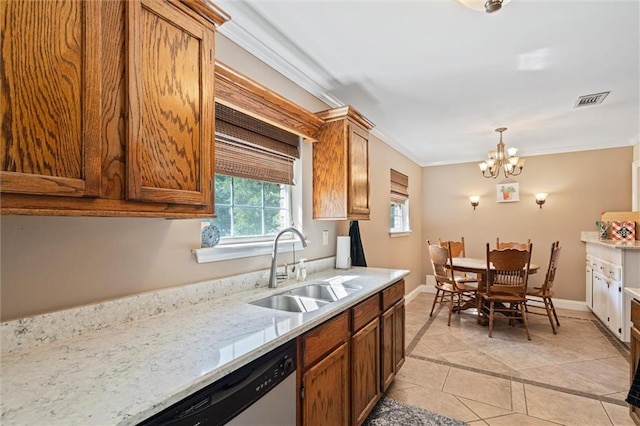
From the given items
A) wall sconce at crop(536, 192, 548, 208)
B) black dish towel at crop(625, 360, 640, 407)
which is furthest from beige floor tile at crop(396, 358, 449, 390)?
wall sconce at crop(536, 192, 548, 208)

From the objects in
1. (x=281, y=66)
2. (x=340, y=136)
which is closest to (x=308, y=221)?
(x=340, y=136)

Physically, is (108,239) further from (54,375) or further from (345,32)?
(345,32)

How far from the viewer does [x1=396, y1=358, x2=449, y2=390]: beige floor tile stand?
2.55 meters

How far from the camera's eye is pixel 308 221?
8.40 ft

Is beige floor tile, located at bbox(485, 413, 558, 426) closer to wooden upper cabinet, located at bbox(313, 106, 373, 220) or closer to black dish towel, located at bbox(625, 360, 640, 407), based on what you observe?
black dish towel, located at bbox(625, 360, 640, 407)

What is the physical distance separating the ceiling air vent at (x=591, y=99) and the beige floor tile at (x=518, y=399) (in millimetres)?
2669

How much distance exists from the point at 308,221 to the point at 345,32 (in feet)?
4.51

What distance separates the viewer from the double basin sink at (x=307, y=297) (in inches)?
72.4

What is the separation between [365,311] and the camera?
1914 mm

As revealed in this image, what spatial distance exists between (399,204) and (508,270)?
1896 millimetres

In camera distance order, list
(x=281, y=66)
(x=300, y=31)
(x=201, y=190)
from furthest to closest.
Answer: (x=281, y=66), (x=300, y=31), (x=201, y=190)

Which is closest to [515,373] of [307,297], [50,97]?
[307,297]

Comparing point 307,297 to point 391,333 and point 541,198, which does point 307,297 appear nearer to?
point 391,333

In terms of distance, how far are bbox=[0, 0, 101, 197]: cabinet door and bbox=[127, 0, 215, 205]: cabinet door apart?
117 mm
